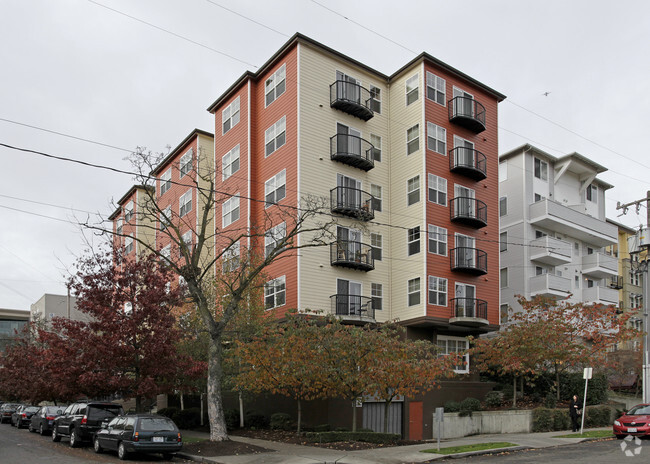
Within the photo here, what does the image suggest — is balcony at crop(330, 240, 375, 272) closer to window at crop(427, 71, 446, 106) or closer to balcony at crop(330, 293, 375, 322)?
balcony at crop(330, 293, 375, 322)

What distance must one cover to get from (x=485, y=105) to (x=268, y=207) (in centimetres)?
1517

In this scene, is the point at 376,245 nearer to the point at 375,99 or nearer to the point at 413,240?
the point at 413,240

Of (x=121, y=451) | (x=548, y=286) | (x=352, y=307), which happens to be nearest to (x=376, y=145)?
(x=352, y=307)

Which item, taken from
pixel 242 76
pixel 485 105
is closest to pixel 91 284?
pixel 242 76

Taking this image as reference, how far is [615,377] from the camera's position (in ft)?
148

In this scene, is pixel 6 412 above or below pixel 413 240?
below

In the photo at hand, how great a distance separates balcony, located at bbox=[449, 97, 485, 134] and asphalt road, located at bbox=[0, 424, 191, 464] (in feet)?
81.2

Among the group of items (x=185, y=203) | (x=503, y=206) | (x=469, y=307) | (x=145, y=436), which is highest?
(x=185, y=203)

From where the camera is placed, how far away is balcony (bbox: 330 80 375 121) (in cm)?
3525

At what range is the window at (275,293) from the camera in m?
33.4

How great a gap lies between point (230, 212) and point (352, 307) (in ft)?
33.5

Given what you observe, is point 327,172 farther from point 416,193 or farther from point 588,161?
point 588,161

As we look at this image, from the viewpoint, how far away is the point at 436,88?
37.5 m

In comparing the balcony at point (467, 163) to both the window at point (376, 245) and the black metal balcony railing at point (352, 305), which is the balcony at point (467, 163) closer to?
the window at point (376, 245)
